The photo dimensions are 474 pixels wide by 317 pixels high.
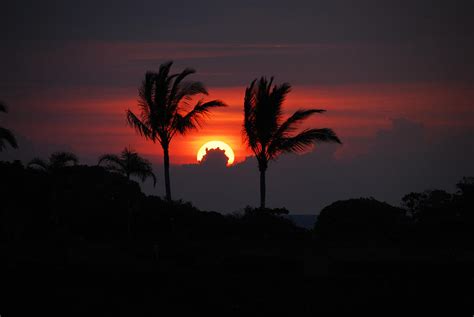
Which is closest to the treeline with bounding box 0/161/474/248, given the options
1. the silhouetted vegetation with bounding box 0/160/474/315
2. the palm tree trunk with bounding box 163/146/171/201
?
the silhouetted vegetation with bounding box 0/160/474/315

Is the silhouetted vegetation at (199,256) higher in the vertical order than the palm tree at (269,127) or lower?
lower

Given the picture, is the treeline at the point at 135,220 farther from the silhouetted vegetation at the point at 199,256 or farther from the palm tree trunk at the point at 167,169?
the palm tree trunk at the point at 167,169

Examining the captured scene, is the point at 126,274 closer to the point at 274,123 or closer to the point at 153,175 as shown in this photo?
the point at 274,123

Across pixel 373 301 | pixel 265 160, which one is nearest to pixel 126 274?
pixel 373 301

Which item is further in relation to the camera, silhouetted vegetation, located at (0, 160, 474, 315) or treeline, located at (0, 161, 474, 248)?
treeline, located at (0, 161, 474, 248)

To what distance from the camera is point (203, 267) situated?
62.9 ft

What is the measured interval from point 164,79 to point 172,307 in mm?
16274

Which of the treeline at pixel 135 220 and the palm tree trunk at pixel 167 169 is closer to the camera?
the treeline at pixel 135 220

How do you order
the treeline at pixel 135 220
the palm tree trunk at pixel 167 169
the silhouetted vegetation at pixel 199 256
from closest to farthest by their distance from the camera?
the silhouetted vegetation at pixel 199 256, the treeline at pixel 135 220, the palm tree trunk at pixel 167 169

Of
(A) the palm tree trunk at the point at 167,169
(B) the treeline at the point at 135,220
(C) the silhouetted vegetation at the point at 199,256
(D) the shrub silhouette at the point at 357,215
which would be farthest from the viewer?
(D) the shrub silhouette at the point at 357,215

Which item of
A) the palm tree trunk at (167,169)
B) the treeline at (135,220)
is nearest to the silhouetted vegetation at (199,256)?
the treeline at (135,220)

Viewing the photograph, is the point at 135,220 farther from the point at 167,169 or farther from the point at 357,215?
the point at 357,215

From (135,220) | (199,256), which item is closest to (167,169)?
(135,220)

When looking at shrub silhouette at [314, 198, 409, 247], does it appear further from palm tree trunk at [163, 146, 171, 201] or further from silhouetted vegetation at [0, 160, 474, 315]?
palm tree trunk at [163, 146, 171, 201]
